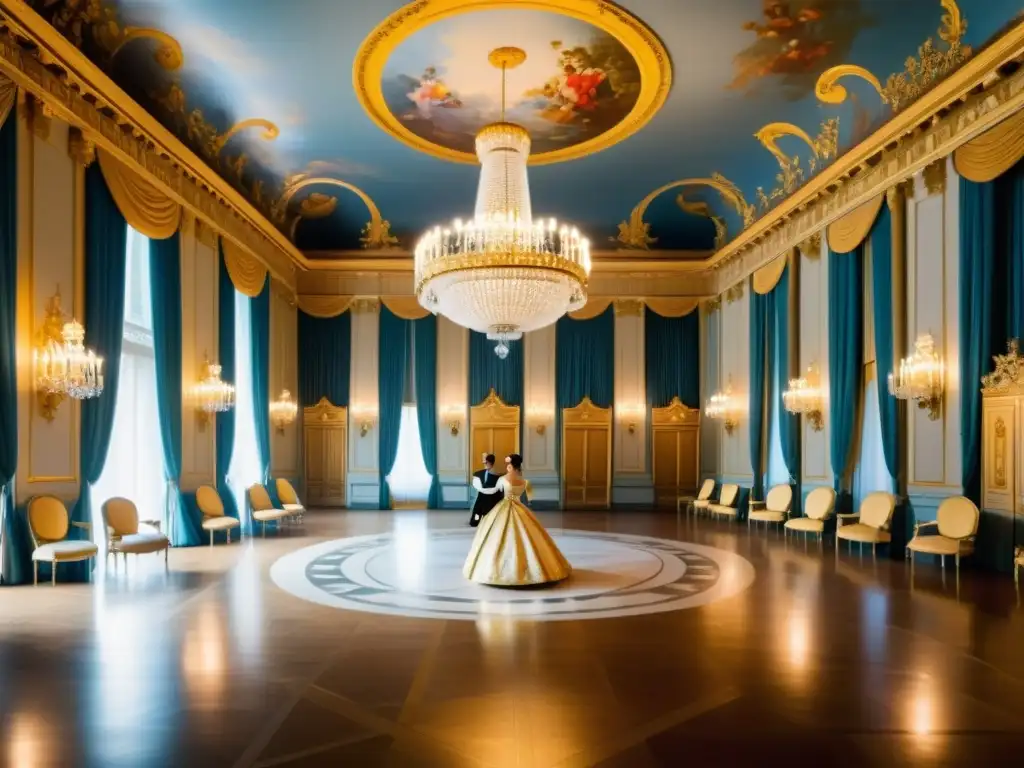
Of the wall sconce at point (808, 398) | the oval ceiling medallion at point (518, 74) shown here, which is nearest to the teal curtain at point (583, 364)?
the oval ceiling medallion at point (518, 74)

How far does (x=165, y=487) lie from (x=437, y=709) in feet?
24.3

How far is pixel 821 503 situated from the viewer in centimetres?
1073

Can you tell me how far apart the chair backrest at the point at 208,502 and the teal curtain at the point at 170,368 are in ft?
0.51

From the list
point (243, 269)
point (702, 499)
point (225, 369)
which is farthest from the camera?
point (702, 499)

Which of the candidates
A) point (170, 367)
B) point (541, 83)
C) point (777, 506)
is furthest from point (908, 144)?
point (170, 367)

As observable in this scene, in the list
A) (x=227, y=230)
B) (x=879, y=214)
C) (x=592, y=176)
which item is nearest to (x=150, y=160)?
(x=227, y=230)

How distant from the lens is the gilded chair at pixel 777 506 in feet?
39.0

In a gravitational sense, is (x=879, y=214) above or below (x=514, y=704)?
above

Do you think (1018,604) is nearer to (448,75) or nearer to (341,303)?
(448,75)

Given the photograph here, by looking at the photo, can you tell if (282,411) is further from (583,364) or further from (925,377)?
(925,377)

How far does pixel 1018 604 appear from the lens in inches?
260

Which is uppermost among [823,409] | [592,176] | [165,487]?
[592,176]

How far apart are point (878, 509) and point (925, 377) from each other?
6.01 ft

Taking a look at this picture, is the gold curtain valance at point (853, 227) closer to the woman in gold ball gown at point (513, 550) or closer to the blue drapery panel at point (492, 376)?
the woman in gold ball gown at point (513, 550)
